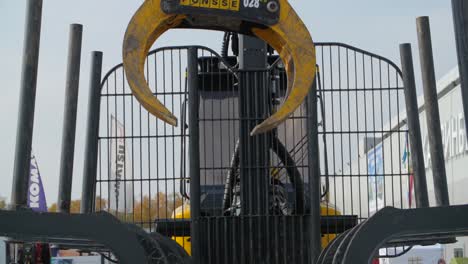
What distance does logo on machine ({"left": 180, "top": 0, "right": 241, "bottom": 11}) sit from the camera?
18.3ft

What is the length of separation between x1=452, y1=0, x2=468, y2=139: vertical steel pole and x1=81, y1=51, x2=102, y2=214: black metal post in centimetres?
324

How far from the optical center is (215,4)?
5598 millimetres

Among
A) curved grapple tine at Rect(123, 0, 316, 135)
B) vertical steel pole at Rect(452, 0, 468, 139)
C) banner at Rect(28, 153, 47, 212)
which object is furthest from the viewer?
banner at Rect(28, 153, 47, 212)

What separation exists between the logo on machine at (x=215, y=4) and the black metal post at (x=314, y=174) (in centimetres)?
180

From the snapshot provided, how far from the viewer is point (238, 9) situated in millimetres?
5641

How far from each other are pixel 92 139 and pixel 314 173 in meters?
1.87

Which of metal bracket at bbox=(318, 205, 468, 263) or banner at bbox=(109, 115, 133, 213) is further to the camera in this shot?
banner at bbox=(109, 115, 133, 213)

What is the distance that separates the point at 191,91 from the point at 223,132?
0.98 m

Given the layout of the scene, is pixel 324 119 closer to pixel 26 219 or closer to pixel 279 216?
pixel 279 216

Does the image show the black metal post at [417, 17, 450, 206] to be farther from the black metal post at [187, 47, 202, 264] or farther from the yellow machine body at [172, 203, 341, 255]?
the black metal post at [187, 47, 202, 264]

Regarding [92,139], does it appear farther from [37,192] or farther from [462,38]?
[37,192]

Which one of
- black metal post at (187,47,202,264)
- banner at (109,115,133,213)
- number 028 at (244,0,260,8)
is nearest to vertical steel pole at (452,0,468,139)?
number 028 at (244,0,260,8)

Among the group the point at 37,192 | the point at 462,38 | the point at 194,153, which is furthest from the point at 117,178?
the point at 37,192

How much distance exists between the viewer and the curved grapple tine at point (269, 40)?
5234 millimetres
